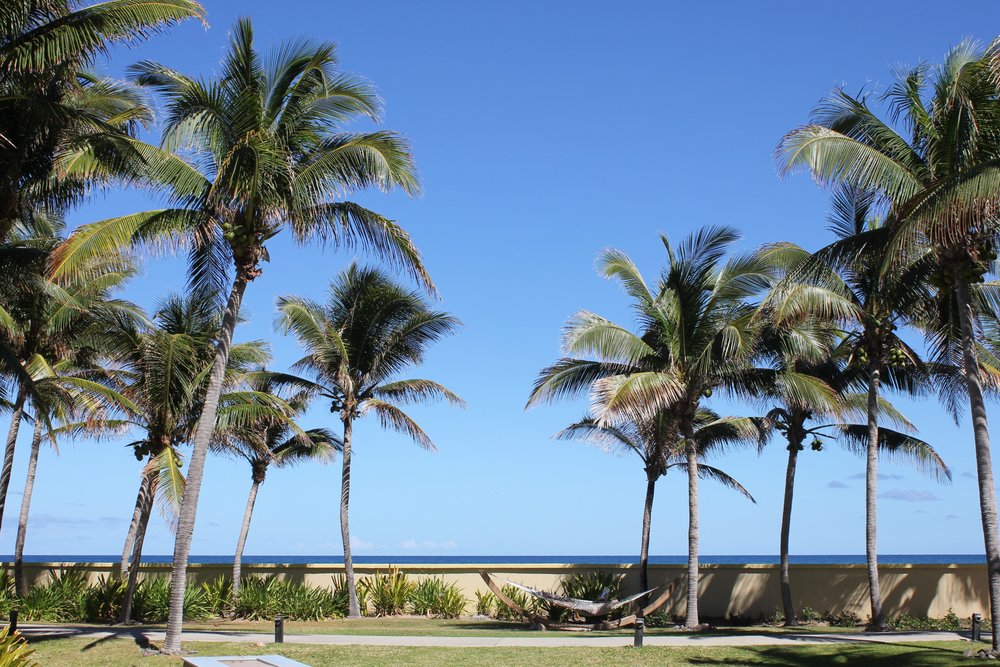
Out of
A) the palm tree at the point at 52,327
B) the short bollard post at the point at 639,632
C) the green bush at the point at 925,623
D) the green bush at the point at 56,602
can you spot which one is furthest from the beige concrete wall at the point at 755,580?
the short bollard post at the point at 639,632

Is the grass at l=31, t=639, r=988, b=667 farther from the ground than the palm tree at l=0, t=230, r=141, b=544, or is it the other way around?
the palm tree at l=0, t=230, r=141, b=544

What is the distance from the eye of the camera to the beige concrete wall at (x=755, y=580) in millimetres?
21978

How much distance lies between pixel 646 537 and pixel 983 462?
10980 mm

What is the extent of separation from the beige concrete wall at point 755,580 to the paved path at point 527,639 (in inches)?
192

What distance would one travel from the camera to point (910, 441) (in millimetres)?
23094

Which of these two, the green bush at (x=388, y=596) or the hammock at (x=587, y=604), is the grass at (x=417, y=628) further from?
the green bush at (x=388, y=596)

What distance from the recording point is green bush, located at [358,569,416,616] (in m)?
24.8

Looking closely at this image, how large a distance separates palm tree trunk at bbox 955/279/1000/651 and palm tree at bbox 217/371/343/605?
1546 cm

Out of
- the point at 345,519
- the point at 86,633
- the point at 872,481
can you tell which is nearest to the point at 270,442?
the point at 345,519

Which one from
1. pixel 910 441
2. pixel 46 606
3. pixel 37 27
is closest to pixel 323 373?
pixel 46 606

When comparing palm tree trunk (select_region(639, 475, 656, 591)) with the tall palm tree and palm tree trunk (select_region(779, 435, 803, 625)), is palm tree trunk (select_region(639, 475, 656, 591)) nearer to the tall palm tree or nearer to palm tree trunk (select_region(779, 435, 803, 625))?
palm tree trunk (select_region(779, 435, 803, 625))

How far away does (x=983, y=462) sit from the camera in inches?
557

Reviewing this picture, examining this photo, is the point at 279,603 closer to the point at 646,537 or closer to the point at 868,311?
the point at 646,537

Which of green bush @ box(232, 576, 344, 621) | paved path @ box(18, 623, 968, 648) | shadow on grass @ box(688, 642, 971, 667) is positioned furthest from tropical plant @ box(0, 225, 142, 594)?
shadow on grass @ box(688, 642, 971, 667)
